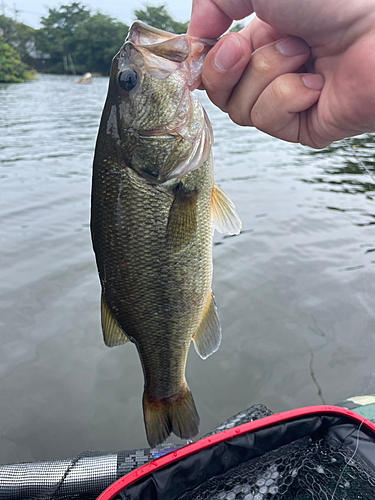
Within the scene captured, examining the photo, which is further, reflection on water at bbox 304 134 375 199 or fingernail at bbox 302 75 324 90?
reflection on water at bbox 304 134 375 199

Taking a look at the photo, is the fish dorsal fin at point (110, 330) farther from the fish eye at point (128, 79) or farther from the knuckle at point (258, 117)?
the knuckle at point (258, 117)

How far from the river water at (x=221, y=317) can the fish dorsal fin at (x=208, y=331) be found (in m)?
1.12

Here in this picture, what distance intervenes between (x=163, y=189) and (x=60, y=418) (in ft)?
8.42

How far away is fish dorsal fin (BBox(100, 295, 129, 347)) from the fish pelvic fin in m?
0.35

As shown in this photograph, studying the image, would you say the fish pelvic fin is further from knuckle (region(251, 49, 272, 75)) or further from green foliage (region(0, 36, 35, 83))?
green foliage (region(0, 36, 35, 83))

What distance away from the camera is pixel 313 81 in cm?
153

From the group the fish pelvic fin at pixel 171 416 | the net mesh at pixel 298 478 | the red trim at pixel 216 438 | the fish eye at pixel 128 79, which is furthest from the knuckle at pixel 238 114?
the net mesh at pixel 298 478

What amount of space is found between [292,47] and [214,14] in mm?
340

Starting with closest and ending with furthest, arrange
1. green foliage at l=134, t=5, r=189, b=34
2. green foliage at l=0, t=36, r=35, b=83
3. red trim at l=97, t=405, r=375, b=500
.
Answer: red trim at l=97, t=405, r=375, b=500 → green foliage at l=0, t=36, r=35, b=83 → green foliage at l=134, t=5, r=189, b=34

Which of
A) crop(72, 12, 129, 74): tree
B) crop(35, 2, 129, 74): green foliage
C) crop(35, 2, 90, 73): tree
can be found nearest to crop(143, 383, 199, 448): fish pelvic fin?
crop(35, 2, 129, 74): green foliage

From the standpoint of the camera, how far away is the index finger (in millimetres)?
1475

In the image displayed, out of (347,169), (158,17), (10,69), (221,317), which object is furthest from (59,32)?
(221,317)

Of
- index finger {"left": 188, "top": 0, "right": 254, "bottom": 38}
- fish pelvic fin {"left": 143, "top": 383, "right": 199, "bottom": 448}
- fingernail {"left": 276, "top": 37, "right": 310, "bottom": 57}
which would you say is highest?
index finger {"left": 188, "top": 0, "right": 254, "bottom": 38}

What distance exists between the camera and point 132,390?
3459 millimetres
